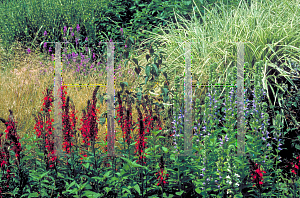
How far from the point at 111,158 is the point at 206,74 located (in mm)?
2011

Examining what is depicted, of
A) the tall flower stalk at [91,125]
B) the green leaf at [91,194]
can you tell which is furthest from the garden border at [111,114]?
the green leaf at [91,194]

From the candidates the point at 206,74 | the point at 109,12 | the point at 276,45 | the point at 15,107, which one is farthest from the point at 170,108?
the point at 109,12

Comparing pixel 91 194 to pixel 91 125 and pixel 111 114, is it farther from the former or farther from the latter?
pixel 111 114

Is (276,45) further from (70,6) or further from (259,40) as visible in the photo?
(70,6)

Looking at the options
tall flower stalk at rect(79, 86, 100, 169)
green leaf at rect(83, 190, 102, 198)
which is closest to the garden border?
tall flower stalk at rect(79, 86, 100, 169)

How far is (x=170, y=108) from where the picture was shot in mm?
3748

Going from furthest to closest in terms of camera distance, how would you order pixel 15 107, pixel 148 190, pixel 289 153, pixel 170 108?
pixel 15 107 < pixel 170 108 < pixel 289 153 < pixel 148 190

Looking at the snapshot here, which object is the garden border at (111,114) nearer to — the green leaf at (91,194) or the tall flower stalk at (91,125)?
the tall flower stalk at (91,125)

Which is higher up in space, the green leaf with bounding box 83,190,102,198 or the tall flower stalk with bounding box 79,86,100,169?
the tall flower stalk with bounding box 79,86,100,169

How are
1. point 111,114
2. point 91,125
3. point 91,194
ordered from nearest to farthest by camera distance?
point 91,194 < point 91,125 < point 111,114

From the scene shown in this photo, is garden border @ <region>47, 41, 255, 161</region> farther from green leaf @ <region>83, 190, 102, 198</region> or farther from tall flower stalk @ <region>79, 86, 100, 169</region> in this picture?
green leaf @ <region>83, 190, 102, 198</region>

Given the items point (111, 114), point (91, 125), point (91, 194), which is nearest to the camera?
point (91, 194)

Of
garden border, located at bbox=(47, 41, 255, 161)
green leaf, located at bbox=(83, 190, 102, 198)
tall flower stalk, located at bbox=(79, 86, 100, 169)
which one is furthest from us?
garden border, located at bbox=(47, 41, 255, 161)

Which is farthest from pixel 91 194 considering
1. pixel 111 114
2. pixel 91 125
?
pixel 111 114
